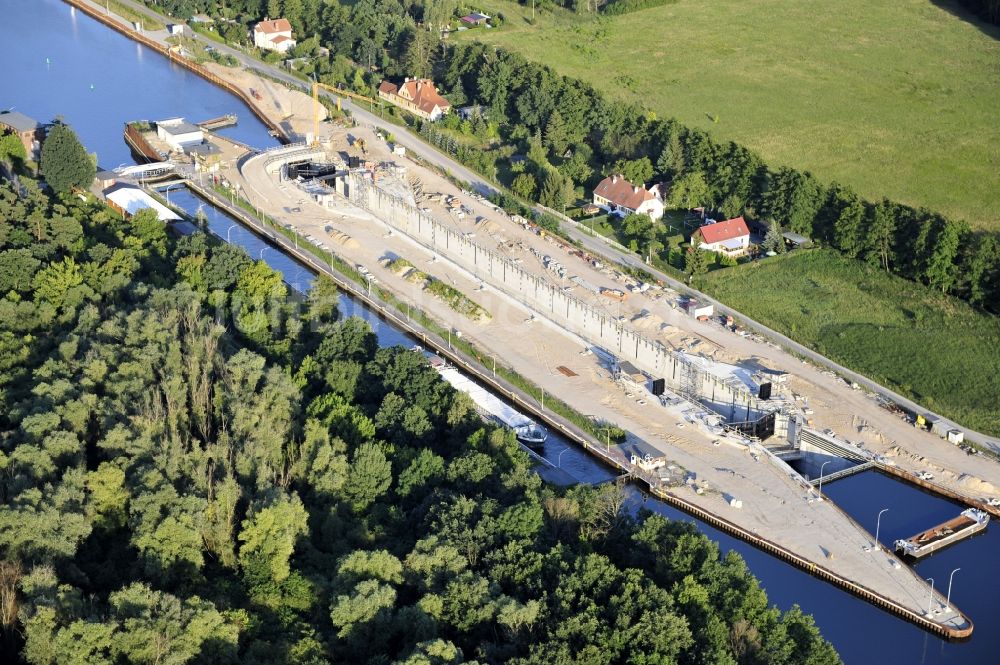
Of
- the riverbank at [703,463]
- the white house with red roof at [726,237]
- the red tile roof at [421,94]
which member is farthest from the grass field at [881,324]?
the red tile roof at [421,94]

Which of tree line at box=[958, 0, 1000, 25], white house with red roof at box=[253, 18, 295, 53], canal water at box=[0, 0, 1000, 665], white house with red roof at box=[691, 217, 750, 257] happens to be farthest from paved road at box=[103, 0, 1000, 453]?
tree line at box=[958, 0, 1000, 25]

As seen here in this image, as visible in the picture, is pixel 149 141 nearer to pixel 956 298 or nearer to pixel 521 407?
pixel 521 407

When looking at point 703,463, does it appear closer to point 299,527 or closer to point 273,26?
point 299,527

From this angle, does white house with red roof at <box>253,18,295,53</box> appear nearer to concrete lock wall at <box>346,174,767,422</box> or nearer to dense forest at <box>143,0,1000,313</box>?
dense forest at <box>143,0,1000,313</box>

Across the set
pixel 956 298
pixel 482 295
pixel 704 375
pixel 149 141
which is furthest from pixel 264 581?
pixel 149 141

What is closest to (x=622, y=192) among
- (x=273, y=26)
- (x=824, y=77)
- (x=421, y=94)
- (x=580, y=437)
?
(x=421, y=94)

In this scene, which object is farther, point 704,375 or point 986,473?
point 704,375

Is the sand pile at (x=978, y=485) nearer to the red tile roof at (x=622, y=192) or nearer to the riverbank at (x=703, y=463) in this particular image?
the riverbank at (x=703, y=463)
